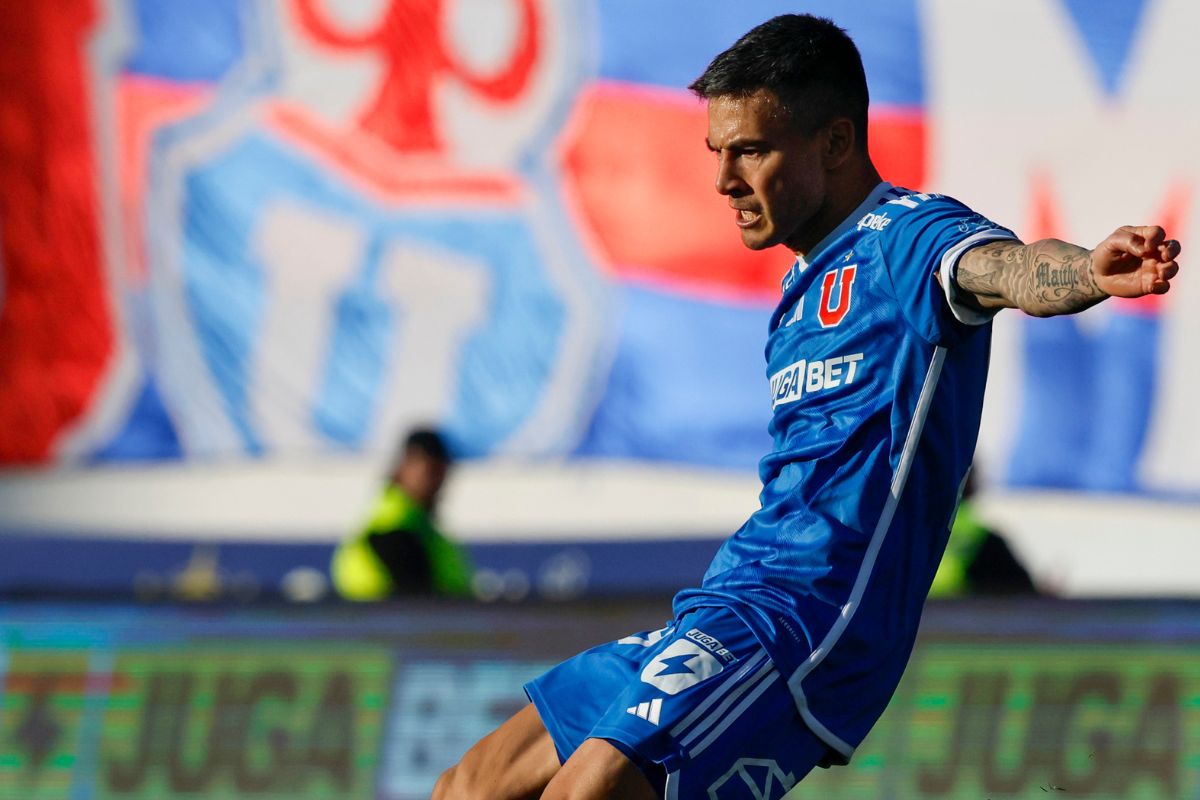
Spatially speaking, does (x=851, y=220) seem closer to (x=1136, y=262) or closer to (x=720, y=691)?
(x=1136, y=262)

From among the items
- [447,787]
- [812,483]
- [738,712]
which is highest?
[812,483]

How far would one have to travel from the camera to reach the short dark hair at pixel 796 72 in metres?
3.65

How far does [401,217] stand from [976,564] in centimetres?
452

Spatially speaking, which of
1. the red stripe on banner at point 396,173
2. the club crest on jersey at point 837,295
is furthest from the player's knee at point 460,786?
the red stripe on banner at point 396,173

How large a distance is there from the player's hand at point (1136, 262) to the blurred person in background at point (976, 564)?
4.73m

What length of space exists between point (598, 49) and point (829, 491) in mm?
7688

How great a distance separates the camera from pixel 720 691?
344cm

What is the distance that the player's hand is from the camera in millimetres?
2822

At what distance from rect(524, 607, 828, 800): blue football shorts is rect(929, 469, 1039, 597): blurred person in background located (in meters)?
4.14

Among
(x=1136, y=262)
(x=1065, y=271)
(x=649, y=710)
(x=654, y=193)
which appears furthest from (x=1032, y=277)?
(x=654, y=193)

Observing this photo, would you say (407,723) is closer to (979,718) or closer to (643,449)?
(979,718)

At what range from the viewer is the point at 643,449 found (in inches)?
420

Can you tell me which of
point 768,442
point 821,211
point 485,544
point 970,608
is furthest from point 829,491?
point 485,544

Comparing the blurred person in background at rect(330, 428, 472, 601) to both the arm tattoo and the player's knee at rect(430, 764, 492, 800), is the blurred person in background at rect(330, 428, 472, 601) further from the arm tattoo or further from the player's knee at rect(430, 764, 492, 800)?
the arm tattoo
